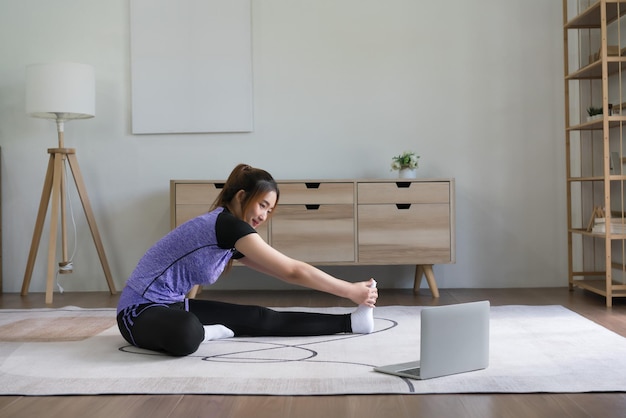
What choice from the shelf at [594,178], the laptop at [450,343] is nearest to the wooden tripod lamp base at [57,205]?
the laptop at [450,343]

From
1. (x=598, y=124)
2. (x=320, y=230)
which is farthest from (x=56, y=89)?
(x=598, y=124)

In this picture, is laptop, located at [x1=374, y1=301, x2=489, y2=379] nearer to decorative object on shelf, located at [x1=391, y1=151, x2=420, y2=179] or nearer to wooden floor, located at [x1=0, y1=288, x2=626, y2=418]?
wooden floor, located at [x1=0, y1=288, x2=626, y2=418]

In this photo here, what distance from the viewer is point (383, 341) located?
281 cm

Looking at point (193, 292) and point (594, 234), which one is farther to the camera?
point (193, 292)

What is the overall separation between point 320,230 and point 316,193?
0.68ft

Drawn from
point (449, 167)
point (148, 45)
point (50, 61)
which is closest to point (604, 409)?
point (449, 167)

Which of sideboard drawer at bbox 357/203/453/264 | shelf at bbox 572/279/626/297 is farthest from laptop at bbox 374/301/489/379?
sideboard drawer at bbox 357/203/453/264

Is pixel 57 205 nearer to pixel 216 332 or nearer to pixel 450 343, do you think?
pixel 216 332

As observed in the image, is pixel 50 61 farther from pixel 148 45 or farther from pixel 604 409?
pixel 604 409

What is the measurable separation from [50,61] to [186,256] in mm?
2661

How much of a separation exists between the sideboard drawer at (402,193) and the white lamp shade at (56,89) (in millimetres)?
1671

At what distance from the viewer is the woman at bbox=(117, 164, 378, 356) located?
2512 millimetres

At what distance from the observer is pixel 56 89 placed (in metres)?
4.29

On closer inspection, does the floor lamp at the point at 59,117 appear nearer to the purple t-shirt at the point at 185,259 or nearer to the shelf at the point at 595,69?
the purple t-shirt at the point at 185,259
